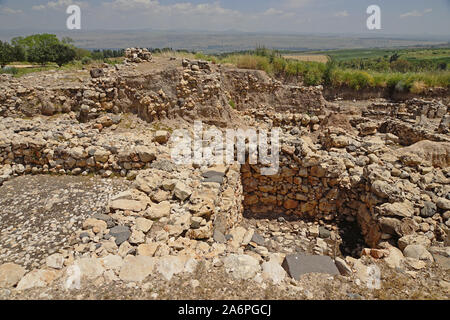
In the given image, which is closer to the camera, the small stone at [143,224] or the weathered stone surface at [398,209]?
the small stone at [143,224]

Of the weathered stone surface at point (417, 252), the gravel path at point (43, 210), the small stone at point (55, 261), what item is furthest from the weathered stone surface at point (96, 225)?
the weathered stone surface at point (417, 252)

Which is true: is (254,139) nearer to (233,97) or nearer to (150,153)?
(150,153)

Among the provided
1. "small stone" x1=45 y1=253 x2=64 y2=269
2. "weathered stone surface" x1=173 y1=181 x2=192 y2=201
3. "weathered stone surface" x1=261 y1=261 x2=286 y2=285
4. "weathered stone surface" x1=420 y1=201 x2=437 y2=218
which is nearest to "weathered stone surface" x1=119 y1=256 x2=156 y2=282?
"small stone" x1=45 y1=253 x2=64 y2=269

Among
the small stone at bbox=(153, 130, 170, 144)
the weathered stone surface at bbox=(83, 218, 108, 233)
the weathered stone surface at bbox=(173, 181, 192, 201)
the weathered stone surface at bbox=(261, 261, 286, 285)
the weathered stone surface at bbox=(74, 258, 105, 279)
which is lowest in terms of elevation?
the weathered stone surface at bbox=(261, 261, 286, 285)

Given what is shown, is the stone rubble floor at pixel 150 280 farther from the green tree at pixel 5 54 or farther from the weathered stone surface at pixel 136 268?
the green tree at pixel 5 54

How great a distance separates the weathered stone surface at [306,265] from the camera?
118 inches

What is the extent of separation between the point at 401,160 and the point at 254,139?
11.5 feet

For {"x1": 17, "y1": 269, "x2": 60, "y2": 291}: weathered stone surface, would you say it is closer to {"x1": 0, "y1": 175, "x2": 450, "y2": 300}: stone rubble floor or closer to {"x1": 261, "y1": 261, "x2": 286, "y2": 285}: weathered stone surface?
{"x1": 0, "y1": 175, "x2": 450, "y2": 300}: stone rubble floor

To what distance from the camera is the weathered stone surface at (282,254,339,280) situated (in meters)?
3.01

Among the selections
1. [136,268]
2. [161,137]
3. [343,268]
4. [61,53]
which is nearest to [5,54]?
[61,53]

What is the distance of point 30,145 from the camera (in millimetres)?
5492

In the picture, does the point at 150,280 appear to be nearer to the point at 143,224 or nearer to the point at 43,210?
the point at 143,224

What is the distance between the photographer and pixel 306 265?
312 centimetres
